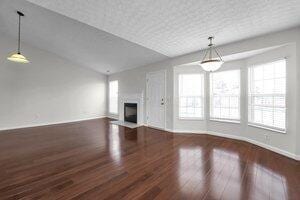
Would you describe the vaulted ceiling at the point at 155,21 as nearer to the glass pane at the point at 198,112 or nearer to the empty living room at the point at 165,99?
the empty living room at the point at 165,99

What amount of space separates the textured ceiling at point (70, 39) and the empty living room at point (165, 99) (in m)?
0.04

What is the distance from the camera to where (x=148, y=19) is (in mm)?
2666

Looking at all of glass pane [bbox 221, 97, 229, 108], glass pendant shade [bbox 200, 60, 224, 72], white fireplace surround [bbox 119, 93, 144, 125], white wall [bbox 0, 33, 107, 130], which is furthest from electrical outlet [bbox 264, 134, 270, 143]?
white wall [bbox 0, 33, 107, 130]

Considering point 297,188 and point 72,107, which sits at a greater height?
point 72,107

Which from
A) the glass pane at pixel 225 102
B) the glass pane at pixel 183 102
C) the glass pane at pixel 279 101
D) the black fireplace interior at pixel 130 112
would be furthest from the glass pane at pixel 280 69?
the black fireplace interior at pixel 130 112

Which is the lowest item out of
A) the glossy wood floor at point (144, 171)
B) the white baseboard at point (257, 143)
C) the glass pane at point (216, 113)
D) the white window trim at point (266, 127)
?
the glossy wood floor at point (144, 171)

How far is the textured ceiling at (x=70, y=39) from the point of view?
370cm

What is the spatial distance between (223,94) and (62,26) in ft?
17.0

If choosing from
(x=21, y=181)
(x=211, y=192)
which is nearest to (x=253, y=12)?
(x=211, y=192)

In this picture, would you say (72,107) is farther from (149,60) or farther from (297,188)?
(297,188)

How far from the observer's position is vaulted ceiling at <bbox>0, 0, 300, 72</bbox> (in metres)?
2.26

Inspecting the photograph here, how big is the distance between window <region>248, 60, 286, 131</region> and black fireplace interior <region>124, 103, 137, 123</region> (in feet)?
14.2

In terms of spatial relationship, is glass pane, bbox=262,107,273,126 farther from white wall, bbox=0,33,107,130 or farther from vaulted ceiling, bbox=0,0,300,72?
white wall, bbox=0,33,107,130

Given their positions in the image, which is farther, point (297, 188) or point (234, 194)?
point (297, 188)
